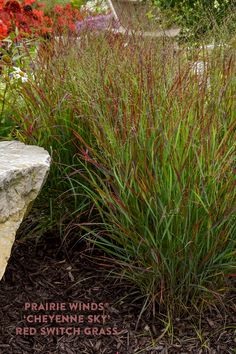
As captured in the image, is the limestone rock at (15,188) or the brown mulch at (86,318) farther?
the brown mulch at (86,318)

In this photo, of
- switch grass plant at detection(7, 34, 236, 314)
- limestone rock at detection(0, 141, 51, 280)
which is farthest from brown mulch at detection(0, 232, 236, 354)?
limestone rock at detection(0, 141, 51, 280)

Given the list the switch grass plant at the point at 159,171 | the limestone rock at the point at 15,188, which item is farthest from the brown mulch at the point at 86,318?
the limestone rock at the point at 15,188

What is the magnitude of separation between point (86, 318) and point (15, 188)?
72cm

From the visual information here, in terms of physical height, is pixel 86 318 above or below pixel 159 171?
below

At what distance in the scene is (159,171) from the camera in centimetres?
268

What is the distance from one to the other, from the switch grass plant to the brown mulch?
11 centimetres

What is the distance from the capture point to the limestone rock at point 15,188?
2.59m

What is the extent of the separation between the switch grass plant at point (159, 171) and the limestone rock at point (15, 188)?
224mm

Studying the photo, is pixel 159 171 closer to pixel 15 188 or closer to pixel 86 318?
pixel 15 188

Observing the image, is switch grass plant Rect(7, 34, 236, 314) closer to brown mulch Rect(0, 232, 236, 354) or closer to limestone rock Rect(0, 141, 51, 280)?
brown mulch Rect(0, 232, 236, 354)

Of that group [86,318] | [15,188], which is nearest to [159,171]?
[15,188]

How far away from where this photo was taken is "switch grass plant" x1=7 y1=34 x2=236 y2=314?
2.66 metres

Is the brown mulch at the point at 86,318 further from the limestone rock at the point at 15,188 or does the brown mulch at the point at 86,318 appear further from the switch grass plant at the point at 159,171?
the limestone rock at the point at 15,188

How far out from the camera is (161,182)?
8.87 ft
